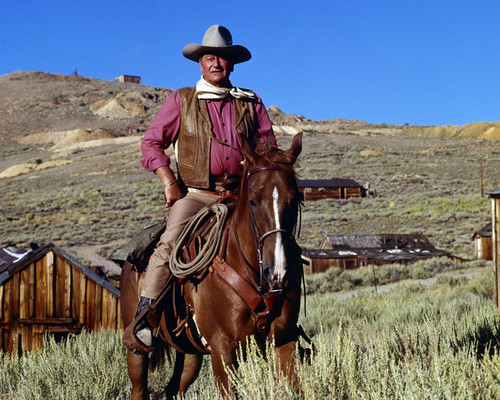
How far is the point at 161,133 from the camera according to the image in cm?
459

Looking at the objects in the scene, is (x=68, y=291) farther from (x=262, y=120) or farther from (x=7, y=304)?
(x=262, y=120)

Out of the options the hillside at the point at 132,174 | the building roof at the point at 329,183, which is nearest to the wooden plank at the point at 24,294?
the hillside at the point at 132,174

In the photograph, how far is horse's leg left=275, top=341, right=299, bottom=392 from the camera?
3.61m

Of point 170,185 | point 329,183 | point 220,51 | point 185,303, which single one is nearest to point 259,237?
point 185,303

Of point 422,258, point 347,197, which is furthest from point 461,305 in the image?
point 347,197

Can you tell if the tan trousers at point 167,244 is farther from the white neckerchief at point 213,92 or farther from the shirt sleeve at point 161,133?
the white neckerchief at point 213,92

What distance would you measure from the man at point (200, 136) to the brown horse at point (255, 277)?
0.60 metres

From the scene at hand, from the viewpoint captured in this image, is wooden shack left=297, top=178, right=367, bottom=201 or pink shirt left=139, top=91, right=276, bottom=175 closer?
pink shirt left=139, top=91, right=276, bottom=175

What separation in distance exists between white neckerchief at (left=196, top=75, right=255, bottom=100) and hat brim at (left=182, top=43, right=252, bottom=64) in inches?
10.6

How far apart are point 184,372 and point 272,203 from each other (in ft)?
9.18

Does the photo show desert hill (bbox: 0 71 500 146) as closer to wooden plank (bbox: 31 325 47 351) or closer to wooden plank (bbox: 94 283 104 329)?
wooden plank (bbox: 94 283 104 329)

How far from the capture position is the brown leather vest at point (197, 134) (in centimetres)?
441

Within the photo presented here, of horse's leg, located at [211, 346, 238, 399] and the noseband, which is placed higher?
the noseband

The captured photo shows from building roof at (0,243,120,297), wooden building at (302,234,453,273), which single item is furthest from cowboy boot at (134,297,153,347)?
wooden building at (302,234,453,273)
